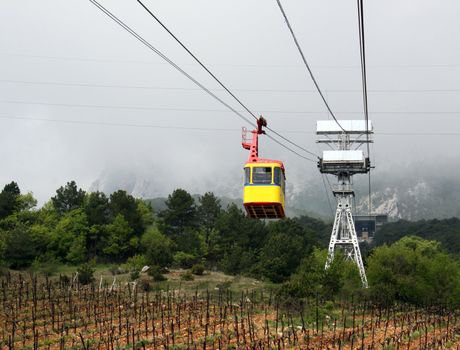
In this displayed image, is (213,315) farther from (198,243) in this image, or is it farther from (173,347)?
(198,243)

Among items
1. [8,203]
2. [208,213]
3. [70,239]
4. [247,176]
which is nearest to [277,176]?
[247,176]

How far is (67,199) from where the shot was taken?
9975 cm

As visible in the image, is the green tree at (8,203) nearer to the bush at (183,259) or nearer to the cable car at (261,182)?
the bush at (183,259)

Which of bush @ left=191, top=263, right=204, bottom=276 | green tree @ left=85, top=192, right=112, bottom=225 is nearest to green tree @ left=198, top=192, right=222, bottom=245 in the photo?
green tree @ left=85, top=192, right=112, bottom=225

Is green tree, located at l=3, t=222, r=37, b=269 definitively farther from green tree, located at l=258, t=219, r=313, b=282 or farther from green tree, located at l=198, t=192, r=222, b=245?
green tree, located at l=198, t=192, r=222, b=245

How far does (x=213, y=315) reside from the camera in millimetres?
38438

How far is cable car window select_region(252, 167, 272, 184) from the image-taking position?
97.0ft

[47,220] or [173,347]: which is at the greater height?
[47,220]

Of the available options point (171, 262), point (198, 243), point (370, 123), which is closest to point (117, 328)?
point (171, 262)

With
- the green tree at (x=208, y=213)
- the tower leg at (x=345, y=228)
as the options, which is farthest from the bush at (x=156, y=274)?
the green tree at (x=208, y=213)

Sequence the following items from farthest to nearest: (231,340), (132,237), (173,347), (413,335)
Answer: (132,237), (413,335), (231,340), (173,347)

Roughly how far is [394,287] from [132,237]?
150 feet

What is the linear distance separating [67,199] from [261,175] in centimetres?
7586

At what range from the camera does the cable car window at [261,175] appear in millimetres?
29578
